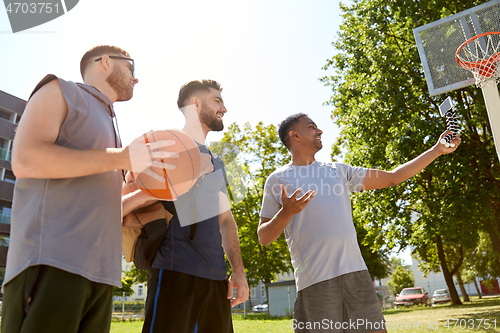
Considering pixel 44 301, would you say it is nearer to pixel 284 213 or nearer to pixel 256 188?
pixel 284 213

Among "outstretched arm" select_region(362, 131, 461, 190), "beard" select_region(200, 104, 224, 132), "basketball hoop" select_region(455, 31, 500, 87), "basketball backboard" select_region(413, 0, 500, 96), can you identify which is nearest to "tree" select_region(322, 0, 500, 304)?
"basketball backboard" select_region(413, 0, 500, 96)

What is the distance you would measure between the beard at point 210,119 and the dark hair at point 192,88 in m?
0.20

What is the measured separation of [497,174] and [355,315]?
1207 centimetres

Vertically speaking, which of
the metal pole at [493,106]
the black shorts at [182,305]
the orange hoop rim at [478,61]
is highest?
the orange hoop rim at [478,61]

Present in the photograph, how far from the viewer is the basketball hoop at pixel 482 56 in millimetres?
8008

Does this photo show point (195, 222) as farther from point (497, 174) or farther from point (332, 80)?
point (332, 80)

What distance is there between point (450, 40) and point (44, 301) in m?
10.4

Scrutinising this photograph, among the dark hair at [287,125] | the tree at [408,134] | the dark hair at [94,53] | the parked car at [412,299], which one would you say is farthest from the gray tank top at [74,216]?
the parked car at [412,299]

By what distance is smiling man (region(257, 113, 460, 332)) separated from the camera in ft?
9.28

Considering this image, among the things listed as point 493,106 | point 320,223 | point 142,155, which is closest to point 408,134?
point 493,106

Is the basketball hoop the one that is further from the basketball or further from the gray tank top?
the gray tank top

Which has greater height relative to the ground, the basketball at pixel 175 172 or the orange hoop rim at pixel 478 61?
the orange hoop rim at pixel 478 61

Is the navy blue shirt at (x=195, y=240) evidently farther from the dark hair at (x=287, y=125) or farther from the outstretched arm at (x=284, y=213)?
the dark hair at (x=287, y=125)

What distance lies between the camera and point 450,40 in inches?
359
